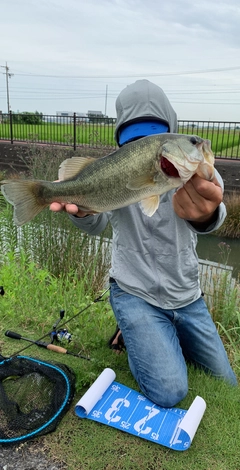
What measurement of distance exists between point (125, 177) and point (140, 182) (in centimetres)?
10

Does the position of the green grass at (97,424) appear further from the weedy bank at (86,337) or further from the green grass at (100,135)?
the green grass at (100,135)

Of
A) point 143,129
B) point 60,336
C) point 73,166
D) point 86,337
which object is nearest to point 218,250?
point 86,337

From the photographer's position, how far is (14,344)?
3.01m

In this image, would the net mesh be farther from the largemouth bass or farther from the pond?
the pond

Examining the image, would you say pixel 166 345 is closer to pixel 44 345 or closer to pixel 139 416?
pixel 139 416

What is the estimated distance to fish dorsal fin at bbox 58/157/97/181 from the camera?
2.16 metres

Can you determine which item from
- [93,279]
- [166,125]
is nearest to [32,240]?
[93,279]

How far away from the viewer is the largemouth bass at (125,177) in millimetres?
1763

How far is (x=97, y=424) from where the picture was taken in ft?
7.22

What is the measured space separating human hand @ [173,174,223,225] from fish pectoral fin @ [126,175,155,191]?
0.20 m

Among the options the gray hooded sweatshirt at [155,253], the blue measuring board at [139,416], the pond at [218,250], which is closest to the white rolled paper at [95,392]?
the blue measuring board at [139,416]

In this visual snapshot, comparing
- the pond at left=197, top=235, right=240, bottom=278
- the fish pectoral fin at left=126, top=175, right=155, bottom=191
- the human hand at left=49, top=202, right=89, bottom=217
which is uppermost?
the fish pectoral fin at left=126, top=175, right=155, bottom=191

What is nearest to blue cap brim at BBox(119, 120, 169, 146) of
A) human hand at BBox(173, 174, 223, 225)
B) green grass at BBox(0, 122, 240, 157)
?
human hand at BBox(173, 174, 223, 225)

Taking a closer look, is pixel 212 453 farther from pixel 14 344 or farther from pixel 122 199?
pixel 14 344
